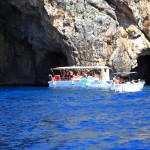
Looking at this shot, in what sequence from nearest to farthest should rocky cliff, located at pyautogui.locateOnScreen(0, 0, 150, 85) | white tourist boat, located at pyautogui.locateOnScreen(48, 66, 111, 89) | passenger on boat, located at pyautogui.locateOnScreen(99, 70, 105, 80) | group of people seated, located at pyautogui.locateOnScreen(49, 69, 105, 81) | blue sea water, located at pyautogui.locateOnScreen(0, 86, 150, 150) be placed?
1. blue sea water, located at pyautogui.locateOnScreen(0, 86, 150, 150)
2. white tourist boat, located at pyautogui.locateOnScreen(48, 66, 111, 89)
3. passenger on boat, located at pyautogui.locateOnScreen(99, 70, 105, 80)
4. rocky cliff, located at pyautogui.locateOnScreen(0, 0, 150, 85)
5. group of people seated, located at pyautogui.locateOnScreen(49, 69, 105, 81)

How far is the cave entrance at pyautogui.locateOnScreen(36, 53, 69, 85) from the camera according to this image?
57.0 meters

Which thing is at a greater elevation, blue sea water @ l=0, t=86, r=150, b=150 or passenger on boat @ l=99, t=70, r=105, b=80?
passenger on boat @ l=99, t=70, r=105, b=80

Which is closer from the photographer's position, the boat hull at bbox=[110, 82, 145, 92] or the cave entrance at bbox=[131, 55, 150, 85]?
the boat hull at bbox=[110, 82, 145, 92]

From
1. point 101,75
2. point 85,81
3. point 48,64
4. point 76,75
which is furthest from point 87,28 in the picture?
point 48,64

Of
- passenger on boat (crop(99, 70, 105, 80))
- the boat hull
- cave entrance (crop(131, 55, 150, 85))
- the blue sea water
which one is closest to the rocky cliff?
passenger on boat (crop(99, 70, 105, 80))

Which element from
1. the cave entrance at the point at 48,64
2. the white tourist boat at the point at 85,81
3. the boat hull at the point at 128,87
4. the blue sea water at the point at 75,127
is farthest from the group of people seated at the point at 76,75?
the blue sea water at the point at 75,127

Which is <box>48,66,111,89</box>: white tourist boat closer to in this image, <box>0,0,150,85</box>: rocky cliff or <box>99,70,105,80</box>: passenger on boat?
<box>99,70,105,80</box>: passenger on boat

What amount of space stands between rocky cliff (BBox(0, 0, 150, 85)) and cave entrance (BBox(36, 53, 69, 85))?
206 cm

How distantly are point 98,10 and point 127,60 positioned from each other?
683cm

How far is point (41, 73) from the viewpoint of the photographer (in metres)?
57.9

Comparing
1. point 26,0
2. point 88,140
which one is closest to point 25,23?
point 26,0

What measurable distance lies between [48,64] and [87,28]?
11.5 m

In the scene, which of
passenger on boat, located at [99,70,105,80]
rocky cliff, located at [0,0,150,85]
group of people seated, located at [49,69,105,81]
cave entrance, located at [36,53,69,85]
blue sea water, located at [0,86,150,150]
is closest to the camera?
blue sea water, located at [0,86,150,150]

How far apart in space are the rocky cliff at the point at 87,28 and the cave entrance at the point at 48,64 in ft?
6.77
